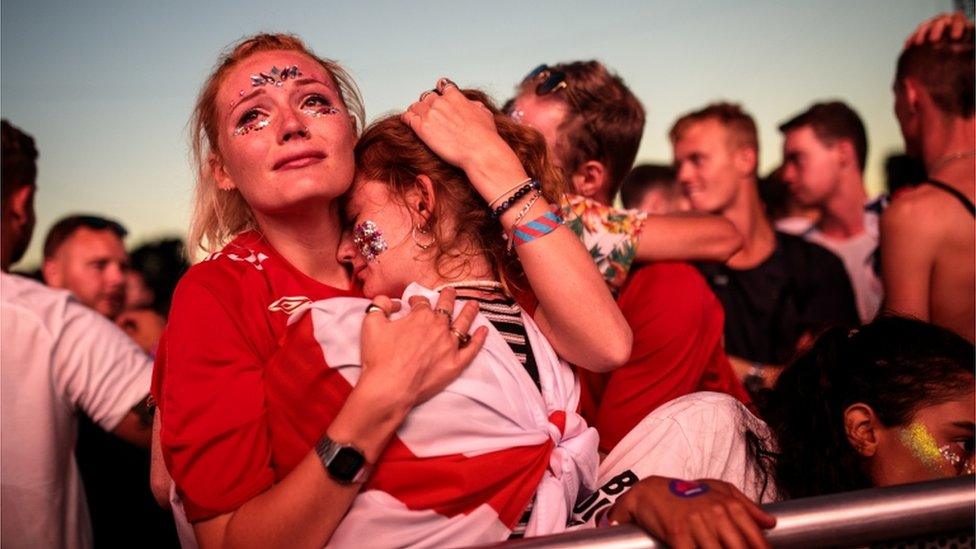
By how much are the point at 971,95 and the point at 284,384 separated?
2.38 m

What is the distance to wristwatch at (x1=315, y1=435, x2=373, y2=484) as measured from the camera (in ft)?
4.69

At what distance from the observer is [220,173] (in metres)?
2.01

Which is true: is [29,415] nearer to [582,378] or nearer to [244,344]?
[244,344]

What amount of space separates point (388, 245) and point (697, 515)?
0.75m

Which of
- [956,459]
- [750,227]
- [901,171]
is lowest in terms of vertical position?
[901,171]

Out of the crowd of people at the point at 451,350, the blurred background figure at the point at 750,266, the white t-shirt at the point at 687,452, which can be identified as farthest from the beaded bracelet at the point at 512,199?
the blurred background figure at the point at 750,266

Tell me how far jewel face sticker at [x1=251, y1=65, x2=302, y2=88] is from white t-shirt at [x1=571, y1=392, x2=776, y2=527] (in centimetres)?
94

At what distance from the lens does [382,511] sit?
149 cm

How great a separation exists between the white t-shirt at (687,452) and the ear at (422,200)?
0.56 m

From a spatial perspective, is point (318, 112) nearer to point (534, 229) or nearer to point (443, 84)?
point (443, 84)

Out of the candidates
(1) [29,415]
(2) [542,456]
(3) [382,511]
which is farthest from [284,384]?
(1) [29,415]

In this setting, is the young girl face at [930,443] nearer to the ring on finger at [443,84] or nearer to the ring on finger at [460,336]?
the ring on finger at [460,336]

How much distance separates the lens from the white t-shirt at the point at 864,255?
471cm

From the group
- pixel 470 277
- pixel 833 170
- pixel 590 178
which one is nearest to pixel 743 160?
pixel 833 170
